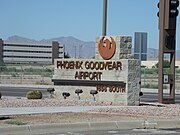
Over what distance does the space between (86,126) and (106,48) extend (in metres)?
10.1

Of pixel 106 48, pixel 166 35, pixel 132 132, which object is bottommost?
pixel 132 132

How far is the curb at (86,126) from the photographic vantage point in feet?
51.0

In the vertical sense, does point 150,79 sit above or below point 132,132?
above

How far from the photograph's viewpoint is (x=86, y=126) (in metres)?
17.0

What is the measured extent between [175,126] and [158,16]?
9.29 m

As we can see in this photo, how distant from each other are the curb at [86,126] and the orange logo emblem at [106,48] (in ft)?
26.3

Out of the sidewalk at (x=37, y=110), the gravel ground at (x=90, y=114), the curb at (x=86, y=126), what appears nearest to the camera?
the curb at (x=86, y=126)

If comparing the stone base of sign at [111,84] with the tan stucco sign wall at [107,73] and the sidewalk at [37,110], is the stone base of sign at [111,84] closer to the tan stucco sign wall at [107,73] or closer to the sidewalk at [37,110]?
the tan stucco sign wall at [107,73]

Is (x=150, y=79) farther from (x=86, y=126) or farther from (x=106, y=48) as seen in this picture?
(x=86, y=126)

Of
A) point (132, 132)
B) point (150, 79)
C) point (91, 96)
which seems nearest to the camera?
point (132, 132)

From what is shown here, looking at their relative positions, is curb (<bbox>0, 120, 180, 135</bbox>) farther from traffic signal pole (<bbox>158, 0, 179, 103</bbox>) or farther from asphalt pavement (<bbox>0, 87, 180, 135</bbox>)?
traffic signal pole (<bbox>158, 0, 179, 103</bbox>)

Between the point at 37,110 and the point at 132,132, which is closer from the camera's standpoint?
the point at 132,132

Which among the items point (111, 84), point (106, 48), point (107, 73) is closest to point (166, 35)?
point (106, 48)

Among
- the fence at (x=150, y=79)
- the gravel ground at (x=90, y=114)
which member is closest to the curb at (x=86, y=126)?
the gravel ground at (x=90, y=114)
